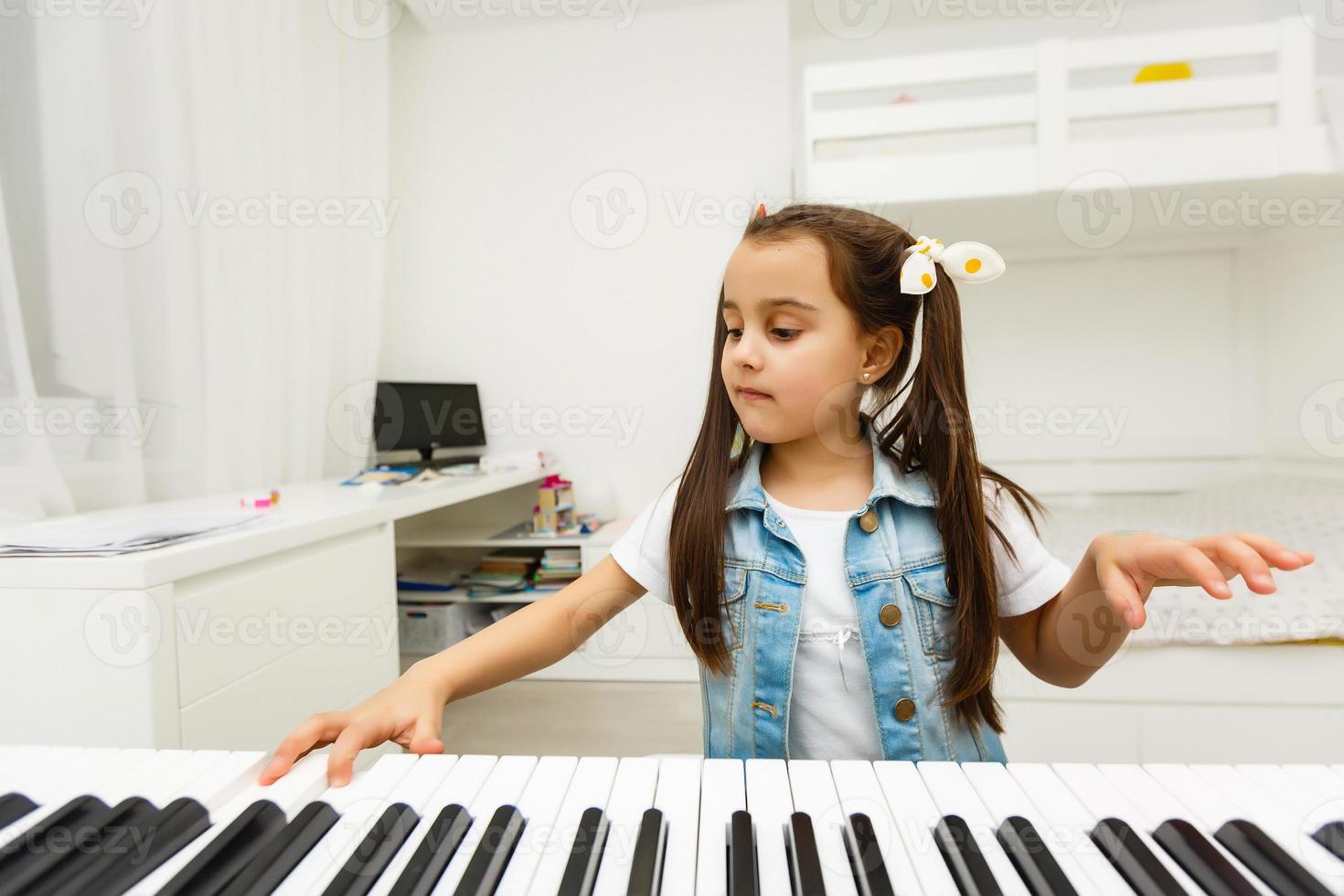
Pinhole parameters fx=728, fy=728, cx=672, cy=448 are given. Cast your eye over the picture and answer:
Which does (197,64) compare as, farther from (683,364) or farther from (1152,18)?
(1152,18)

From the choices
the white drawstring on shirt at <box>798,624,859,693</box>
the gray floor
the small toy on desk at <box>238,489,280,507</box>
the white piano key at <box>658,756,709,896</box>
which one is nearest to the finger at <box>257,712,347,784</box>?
the white piano key at <box>658,756,709,896</box>

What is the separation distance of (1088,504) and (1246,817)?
2624mm

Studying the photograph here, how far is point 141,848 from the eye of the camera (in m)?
0.39

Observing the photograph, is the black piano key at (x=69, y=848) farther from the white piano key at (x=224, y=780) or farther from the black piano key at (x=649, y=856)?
the black piano key at (x=649, y=856)

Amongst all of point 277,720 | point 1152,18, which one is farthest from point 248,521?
point 1152,18

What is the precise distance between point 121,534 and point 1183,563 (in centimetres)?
129

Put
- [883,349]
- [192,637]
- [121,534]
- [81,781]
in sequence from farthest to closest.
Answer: [121,534]
[192,637]
[883,349]
[81,781]

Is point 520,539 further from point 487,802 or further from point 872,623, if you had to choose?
point 487,802

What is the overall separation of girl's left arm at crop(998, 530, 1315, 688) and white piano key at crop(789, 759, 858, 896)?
0.75 ft

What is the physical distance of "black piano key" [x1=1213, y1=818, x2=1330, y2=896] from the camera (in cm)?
34

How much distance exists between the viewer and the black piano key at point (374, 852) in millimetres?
353

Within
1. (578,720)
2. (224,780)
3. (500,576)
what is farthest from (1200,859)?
(500,576)

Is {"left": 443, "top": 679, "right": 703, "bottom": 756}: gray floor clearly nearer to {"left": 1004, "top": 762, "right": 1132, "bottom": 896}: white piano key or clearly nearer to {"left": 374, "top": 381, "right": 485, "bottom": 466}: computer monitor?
{"left": 374, "top": 381, "right": 485, "bottom": 466}: computer monitor

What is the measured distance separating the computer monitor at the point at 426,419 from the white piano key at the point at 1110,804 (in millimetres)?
2394
